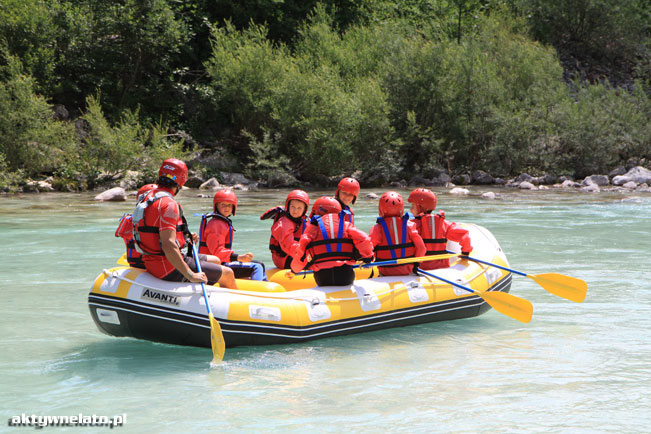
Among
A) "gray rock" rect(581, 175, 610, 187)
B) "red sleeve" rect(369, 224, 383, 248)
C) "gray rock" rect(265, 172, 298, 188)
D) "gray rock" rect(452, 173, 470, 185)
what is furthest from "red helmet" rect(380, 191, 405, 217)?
"gray rock" rect(452, 173, 470, 185)

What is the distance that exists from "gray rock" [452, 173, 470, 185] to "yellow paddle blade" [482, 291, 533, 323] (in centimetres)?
1518

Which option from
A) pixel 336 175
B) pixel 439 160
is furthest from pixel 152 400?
pixel 439 160

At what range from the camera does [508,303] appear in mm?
5000

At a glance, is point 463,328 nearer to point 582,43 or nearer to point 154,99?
point 154,99

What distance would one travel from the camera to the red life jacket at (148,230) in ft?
13.2

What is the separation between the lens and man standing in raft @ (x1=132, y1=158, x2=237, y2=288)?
13.0 ft

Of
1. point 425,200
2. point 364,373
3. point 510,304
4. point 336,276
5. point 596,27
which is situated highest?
point 596,27

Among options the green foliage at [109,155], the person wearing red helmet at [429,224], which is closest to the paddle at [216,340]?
the person wearing red helmet at [429,224]

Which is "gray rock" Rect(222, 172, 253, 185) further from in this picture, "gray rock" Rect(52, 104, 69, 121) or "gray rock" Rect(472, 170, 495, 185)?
"gray rock" Rect(472, 170, 495, 185)

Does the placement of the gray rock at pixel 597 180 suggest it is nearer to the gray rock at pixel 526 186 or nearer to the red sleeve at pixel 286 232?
the gray rock at pixel 526 186

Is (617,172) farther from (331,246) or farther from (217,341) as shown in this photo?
(217,341)

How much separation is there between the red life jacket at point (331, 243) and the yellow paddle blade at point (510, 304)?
3.59ft

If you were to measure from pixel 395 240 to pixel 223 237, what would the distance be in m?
1.29

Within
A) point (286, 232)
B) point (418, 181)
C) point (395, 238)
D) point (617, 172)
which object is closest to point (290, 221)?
point (286, 232)
